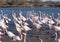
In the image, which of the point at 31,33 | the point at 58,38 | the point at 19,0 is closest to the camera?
the point at 58,38

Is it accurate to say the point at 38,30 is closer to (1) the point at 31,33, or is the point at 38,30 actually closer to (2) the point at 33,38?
(1) the point at 31,33

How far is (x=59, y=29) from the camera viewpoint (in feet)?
39.4

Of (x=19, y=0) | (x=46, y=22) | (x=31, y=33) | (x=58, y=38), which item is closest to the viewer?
(x=58, y=38)

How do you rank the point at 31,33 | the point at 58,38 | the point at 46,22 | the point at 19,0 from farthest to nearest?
1. the point at 19,0
2. the point at 46,22
3. the point at 31,33
4. the point at 58,38

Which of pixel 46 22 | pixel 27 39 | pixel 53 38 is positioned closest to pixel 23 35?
pixel 27 39

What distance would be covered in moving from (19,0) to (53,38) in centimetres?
3614

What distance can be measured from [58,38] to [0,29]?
3.13 metres

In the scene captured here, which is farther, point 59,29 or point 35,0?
point 35,0

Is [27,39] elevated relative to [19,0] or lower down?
elevated

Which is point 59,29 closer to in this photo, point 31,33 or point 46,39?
point 46,39

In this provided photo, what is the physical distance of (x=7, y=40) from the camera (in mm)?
11977

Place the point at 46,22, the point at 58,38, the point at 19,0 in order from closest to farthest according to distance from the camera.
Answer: the point at 58,38
the point at 46,22
the point at 19,0

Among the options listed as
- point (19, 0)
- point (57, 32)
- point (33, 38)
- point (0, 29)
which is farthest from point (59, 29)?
point (19, 0)

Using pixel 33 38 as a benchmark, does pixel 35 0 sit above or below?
below
